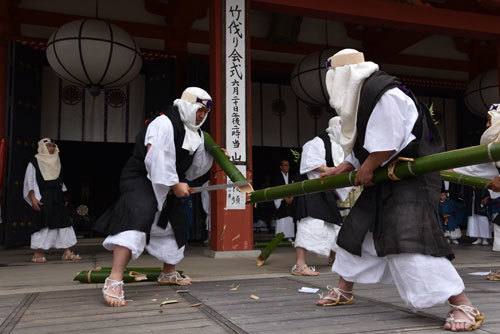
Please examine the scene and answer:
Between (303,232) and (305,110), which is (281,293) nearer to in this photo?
(303,232)

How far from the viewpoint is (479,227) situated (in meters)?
6.49

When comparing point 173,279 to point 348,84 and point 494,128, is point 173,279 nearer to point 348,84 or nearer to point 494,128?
point 348,84

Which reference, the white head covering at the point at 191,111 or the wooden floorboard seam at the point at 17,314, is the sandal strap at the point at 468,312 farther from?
the wooden floorboard seam at the point at 17,314

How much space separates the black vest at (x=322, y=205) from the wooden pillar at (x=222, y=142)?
4.54 ft

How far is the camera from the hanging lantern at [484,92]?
7.03 metres

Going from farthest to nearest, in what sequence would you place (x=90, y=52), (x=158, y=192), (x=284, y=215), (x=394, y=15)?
1. (x=284, y=215)
2. (x=394, y=15)
3. (x=90, y=52)
4. (x=158, y=192)

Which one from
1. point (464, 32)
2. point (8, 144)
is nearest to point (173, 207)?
point (8, 144)

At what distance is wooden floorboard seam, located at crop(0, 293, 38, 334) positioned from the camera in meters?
1.87

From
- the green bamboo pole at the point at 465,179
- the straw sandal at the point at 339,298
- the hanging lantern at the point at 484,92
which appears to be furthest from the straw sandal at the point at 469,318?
the hanging lantern at the point at 484,92

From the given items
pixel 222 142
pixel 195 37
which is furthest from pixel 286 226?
pixel 195 37

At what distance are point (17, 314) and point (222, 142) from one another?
3050 mm

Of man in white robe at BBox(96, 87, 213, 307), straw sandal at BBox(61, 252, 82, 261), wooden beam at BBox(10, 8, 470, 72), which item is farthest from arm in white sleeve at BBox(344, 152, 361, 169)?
wooden beam at BBox(10, 8, 470, 72)

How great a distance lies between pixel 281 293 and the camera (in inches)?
103

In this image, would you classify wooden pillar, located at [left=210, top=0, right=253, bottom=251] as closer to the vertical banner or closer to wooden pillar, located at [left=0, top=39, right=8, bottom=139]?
the vertical banner
